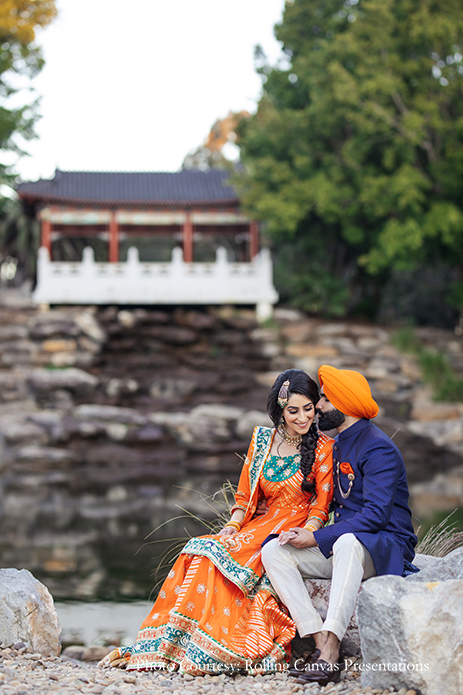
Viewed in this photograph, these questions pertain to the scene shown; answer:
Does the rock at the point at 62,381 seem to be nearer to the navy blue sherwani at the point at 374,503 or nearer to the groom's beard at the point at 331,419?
the groom's beard at the point at 331,419

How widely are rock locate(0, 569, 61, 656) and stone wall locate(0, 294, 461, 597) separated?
134 inches

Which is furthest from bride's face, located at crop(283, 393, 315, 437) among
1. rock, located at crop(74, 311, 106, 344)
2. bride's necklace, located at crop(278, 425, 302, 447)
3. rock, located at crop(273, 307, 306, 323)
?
rock, located at crop(273, 307, 306, 323)

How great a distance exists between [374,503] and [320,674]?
30.3 inches

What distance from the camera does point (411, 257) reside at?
16125 millimetres

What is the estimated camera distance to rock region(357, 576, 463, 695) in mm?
2771

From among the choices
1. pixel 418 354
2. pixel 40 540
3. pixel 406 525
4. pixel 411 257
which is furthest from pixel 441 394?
pixel 406 525

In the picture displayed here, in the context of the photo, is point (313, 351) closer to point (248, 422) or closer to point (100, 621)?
point (248, 422)

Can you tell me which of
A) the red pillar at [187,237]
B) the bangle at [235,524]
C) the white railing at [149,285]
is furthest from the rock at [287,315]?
the bangle at [235,524]

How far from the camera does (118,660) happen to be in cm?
368

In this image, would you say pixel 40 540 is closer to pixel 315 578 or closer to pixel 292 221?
pixel 315 578

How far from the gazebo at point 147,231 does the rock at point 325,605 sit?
1574 centimetres

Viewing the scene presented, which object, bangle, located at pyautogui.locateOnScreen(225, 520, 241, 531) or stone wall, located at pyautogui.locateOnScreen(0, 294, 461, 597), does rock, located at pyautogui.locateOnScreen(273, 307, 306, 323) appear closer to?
stone wall, located at pyautogui.locateOnScreen(0, 294, 461, 597)

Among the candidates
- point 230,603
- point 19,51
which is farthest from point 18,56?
point 230,603

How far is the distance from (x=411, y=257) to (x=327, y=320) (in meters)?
3.59
